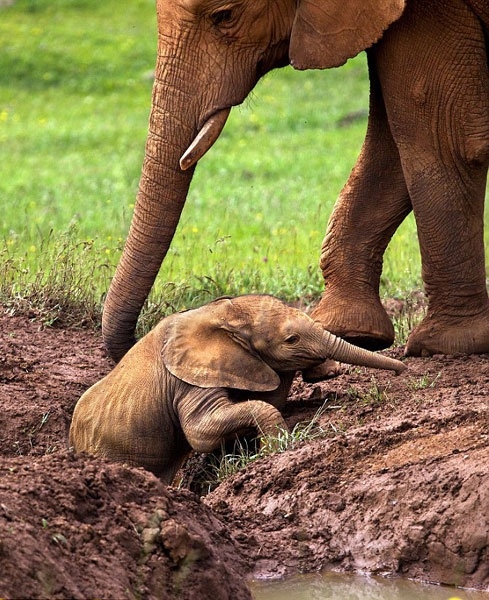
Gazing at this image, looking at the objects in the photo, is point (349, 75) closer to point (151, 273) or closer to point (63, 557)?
point (151, 273)

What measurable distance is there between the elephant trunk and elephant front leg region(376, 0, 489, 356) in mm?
1080

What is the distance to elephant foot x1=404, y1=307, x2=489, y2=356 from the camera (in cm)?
764

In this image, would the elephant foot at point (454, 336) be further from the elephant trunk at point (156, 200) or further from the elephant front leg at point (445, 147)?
the elephant trunk at point (156, 200)

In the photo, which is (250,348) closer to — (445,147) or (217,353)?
(217,353)

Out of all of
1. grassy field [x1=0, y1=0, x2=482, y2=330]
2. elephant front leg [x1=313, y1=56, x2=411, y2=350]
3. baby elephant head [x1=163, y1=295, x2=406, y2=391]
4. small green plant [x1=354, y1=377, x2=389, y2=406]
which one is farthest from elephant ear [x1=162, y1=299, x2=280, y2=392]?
elephant front leg [x1=313, y1=56, x2=411, y2=350]

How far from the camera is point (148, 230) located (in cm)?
701

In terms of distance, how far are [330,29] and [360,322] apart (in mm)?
1810

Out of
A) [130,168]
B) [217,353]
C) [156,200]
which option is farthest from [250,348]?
[130,168]

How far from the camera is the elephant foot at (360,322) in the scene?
808cm

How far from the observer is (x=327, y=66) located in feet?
23.1

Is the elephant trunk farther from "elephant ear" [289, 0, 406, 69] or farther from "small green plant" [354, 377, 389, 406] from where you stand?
"small green plant" [354, 377, 389, 406]

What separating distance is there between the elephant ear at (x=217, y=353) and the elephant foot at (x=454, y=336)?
1.29m

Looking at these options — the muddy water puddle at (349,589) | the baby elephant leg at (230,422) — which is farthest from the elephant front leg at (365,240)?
the muddy water puddle at (349,589)

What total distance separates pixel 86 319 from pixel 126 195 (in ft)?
22.3
